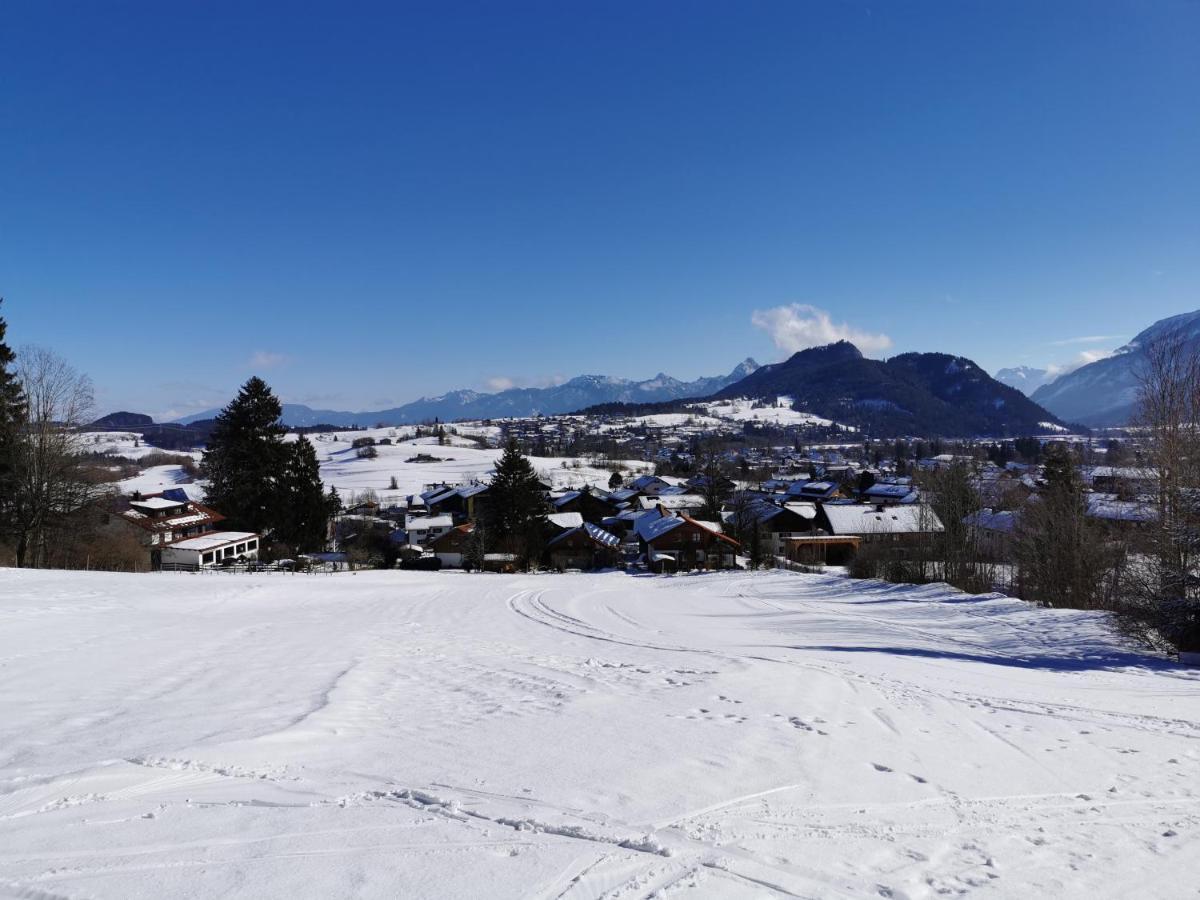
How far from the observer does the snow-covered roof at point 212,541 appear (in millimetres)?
37844

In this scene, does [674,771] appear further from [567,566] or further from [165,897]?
[567,566]

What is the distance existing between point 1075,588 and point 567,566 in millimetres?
35288

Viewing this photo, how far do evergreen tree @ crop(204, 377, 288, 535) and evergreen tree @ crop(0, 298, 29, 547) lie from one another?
516 inches

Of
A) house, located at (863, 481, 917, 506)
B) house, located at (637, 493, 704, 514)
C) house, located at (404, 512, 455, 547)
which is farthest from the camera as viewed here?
house, located at (863, 481, 917, 506)

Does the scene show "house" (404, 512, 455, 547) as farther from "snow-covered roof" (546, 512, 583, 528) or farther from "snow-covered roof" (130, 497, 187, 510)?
"snow-covered roof" (130, 497, 187, 510)

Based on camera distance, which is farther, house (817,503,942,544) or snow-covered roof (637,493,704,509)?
snow-covered roof (637,493,704,509)

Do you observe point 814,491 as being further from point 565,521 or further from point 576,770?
point 576,770

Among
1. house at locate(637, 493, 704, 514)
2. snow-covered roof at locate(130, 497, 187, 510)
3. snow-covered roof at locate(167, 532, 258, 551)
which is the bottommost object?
house at locate(637, 493, 704, 514)

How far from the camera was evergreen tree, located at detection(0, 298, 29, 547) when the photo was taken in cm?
2470

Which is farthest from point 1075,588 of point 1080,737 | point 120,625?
point 120,625

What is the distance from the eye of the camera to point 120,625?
13.4m

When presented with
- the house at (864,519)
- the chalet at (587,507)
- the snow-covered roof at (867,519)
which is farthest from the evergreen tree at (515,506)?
the chalet at (587,507)

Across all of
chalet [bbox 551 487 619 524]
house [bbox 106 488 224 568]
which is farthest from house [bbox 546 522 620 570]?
chalet [bbox 551 487 619 524]

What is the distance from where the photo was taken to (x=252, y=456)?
130 ft
